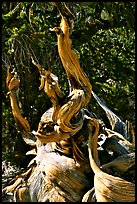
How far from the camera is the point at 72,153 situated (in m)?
2.87

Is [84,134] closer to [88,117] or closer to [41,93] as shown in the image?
[88,117]

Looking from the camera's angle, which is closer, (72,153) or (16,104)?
(72,153)

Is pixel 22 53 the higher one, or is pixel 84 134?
pixel 22 53

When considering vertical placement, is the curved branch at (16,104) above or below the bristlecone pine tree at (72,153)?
above

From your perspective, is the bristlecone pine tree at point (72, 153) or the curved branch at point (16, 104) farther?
the curved branch at point (16, 104)

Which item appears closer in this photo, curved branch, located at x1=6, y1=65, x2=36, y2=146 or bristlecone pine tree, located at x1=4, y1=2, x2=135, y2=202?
bristlecone pine tree, located at x1=4, y1=2, x2=135, y2=202

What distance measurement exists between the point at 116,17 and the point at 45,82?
15.6 ft

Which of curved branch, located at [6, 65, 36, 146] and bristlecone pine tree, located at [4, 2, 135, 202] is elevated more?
curved branch, located at [6, 65, 36, 146]

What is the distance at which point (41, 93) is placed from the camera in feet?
22.8

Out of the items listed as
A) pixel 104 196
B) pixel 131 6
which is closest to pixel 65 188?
pixel 104 196

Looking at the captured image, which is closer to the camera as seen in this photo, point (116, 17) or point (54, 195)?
point (54, 195)

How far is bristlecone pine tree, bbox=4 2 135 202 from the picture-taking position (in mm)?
2693

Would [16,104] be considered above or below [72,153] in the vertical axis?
above

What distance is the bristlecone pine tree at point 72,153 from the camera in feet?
8.84
